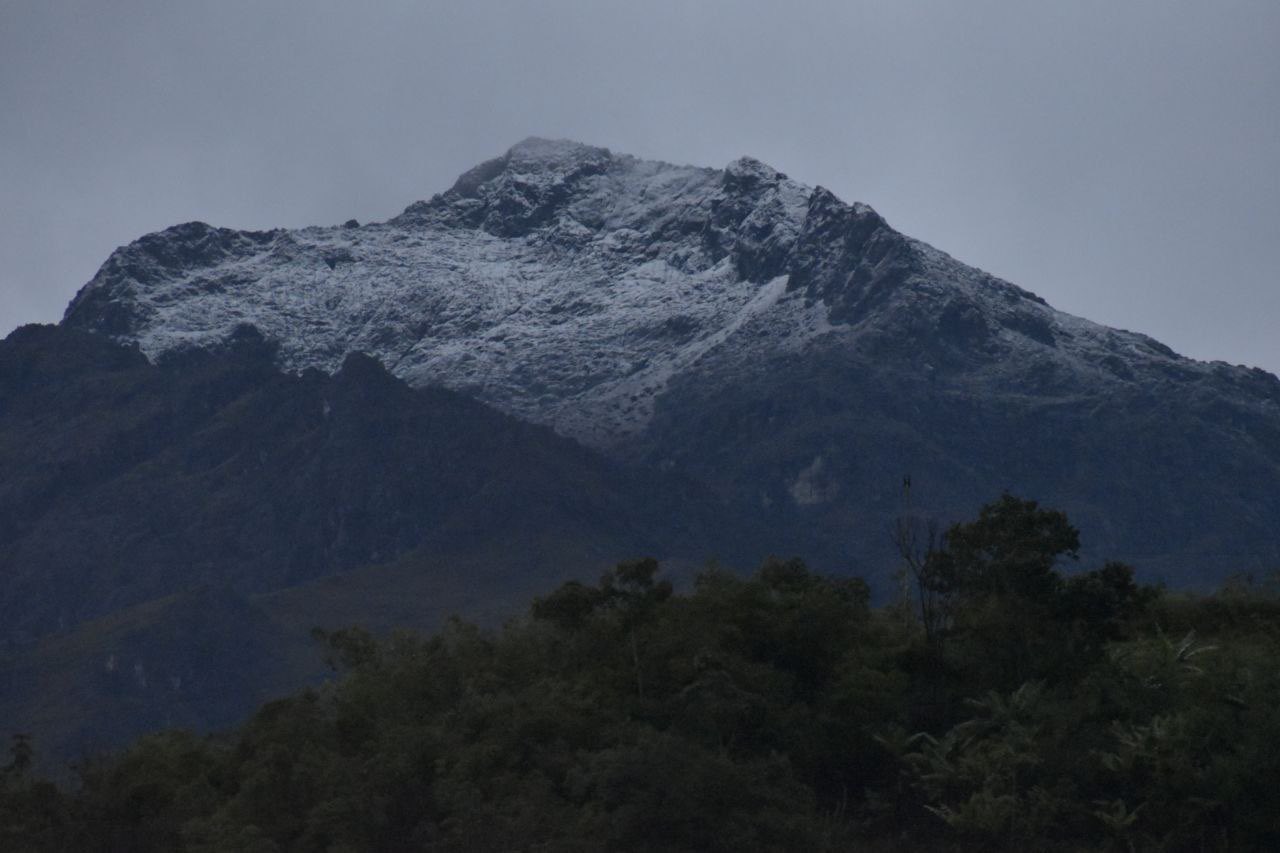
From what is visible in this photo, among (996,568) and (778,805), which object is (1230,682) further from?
(778,805)

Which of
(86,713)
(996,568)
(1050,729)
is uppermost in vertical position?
(996,568)

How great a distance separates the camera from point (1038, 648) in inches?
2382

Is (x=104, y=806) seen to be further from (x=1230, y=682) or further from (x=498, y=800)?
(x=1230, y=682)

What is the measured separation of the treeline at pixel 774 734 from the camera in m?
51.9

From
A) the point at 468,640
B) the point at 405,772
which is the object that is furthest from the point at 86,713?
the point at 405,772

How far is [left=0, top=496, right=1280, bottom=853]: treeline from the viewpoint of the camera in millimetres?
51906

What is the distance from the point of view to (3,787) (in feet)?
201

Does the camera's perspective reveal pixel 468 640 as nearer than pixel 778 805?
No

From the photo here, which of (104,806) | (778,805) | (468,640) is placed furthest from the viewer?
(468,640)

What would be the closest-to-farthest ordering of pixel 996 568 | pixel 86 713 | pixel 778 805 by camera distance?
1. pixel 778 805
2. pixel 996 568
3. pixel 86 713

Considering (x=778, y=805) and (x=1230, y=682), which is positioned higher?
(x=1230, y=682)

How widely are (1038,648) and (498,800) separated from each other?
18.6m

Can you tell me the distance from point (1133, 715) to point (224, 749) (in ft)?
97.5

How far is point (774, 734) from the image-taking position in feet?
190
